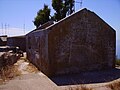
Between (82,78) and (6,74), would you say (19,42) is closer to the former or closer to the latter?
(6,74)

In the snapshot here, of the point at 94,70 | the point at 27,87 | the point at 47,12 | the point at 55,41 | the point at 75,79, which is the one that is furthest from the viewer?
the point at 47,12

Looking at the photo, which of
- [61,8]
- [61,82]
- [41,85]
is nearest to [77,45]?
[61,82]

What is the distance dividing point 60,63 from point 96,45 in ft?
11.4

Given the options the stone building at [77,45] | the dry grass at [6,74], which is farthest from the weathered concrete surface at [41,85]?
the stone building at [77,45]

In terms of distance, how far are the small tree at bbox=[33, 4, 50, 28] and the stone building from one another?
22.4 meters

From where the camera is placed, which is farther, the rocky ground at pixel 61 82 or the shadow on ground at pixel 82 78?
the shadow on ground at pixel 82 78

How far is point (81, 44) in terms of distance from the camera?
51.9 feet

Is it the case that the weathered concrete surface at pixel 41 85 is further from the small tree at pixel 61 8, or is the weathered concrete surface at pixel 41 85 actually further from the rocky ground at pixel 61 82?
the small tree at pixel 61 8

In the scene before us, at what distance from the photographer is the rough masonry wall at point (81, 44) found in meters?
14.8

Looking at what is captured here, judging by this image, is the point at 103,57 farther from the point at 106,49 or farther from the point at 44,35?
the point at 44,35

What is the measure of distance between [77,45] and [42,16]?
2465cm

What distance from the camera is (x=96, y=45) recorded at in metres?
16.6

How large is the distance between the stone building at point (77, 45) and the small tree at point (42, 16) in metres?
22.4

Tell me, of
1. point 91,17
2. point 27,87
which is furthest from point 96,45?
point 27,87
